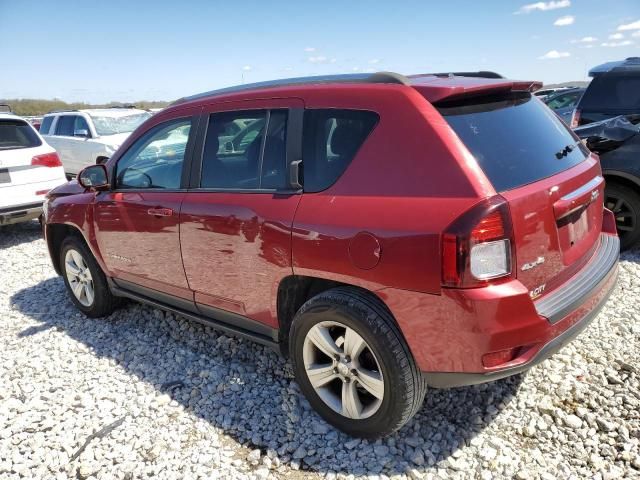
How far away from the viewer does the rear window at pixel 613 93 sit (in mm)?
6359

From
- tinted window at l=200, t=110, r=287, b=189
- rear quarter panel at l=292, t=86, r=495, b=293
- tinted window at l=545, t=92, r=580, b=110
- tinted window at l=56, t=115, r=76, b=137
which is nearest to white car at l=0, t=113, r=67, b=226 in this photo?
tinted window at l=56, t=115, r=76, b=137

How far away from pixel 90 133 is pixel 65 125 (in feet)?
4.10

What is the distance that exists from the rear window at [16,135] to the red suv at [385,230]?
5.16 m

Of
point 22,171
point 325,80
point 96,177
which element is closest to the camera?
point 325,80

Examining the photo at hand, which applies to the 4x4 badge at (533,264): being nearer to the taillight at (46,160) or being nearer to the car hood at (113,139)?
the taillight at (46,160)

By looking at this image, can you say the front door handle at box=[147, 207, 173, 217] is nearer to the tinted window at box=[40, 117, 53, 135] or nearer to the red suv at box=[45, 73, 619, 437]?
the red suv at box=[45, 73, 619, 437]

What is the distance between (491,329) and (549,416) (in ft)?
3.30

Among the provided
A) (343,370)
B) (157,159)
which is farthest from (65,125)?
(343,370)

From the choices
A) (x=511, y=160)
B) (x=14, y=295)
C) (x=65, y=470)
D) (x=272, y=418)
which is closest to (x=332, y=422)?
(x=272, y=418)

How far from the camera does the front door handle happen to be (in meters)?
3.18

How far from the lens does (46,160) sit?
23.7ft

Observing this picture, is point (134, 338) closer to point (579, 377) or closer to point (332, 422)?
point (332, 422)

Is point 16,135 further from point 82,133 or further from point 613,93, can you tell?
point 613,93

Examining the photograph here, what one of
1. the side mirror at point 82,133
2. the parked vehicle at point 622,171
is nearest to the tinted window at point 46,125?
the side mirror at point 82,133
